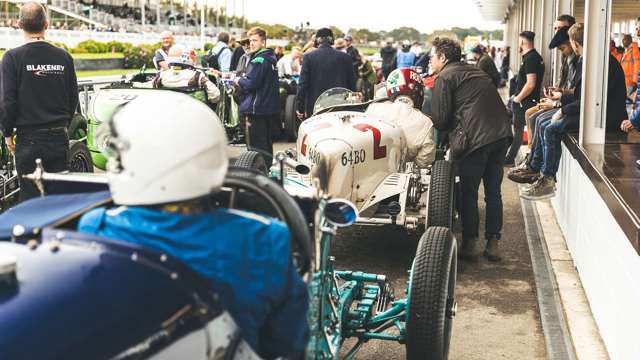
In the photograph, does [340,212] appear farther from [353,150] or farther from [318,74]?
[318,74]

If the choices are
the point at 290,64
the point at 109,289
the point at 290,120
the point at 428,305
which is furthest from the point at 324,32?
the point at 290,64

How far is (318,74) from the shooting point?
36.5ft

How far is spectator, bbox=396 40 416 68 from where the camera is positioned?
2289 cm

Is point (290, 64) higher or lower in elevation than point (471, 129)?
higher

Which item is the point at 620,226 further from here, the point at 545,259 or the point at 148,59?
the point at 148,59

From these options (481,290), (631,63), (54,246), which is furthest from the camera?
(631,63)

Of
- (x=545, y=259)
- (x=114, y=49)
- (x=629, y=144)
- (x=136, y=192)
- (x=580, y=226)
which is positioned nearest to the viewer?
(x=136, y=192)

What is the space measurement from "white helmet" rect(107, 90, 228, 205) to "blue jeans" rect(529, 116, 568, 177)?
21.3 feet

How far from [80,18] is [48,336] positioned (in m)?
89.3

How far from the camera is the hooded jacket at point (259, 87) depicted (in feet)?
34.0

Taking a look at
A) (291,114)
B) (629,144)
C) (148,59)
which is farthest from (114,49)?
(629,144)

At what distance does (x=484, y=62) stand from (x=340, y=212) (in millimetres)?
12142

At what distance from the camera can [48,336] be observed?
2375mm

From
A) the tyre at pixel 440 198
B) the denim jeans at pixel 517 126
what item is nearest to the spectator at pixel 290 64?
the denim jeans at pixel 517 126
